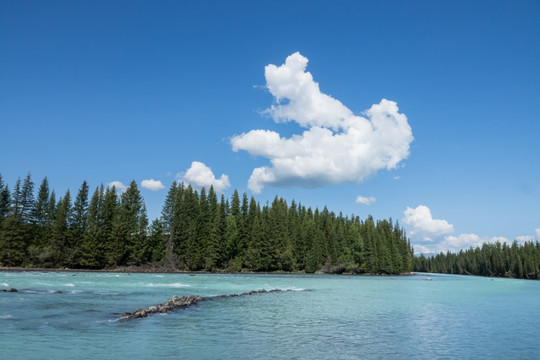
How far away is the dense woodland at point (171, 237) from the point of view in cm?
9394

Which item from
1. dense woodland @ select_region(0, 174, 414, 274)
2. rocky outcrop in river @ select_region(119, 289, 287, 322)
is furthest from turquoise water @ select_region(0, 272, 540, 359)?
dense woodland @ select_region(0, 174, 414, 274)

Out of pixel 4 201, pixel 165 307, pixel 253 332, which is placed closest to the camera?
pixel 253 332

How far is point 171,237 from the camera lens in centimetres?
10888

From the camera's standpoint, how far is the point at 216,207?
123m

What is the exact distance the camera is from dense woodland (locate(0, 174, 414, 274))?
308 ft

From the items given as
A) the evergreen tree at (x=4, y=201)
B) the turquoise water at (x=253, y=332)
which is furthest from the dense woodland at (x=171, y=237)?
the turquoise water at (x=253, y=332)

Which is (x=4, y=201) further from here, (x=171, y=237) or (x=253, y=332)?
(x=253, y=332)

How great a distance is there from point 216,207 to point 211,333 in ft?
339

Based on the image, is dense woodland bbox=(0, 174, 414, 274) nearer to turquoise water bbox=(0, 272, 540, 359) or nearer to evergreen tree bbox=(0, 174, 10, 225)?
evergreen tree bbox=(0, 174, 10, 225)

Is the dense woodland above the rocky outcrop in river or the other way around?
above

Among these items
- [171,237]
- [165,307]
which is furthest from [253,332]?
[171,237]

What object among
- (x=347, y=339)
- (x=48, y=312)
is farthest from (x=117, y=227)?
(x=347, y=339)

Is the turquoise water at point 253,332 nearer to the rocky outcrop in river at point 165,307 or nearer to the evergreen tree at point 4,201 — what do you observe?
the rocky outcrop in river at point 165,307

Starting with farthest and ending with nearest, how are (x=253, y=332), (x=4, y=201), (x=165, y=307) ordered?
1. (x=4, y=201)
2. (x=165, y=307)
3. (x=253, y=332)
